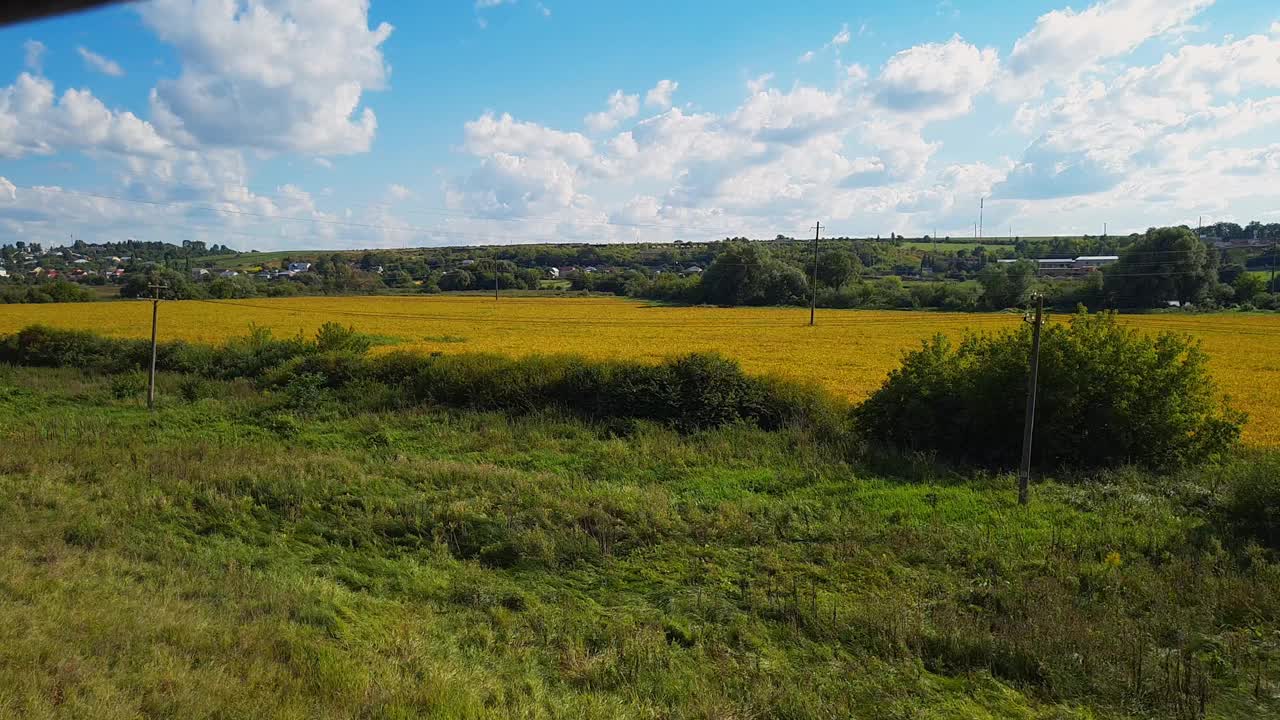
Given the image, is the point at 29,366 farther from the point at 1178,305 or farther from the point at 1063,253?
the point at 1063,253

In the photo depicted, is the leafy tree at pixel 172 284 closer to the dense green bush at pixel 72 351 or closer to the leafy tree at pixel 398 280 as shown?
the leafy tree at pixel 398 280

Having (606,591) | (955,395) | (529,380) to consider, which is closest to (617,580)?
(606,591)

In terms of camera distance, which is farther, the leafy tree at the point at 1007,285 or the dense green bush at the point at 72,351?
the leafy tree at the point at 1007,285

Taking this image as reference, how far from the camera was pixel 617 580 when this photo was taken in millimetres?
9859

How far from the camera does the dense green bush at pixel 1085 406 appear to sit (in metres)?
14.9

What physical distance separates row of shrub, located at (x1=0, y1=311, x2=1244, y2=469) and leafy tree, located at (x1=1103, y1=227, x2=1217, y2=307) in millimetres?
52459

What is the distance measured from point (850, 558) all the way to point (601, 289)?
100776mm

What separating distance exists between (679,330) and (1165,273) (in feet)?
157

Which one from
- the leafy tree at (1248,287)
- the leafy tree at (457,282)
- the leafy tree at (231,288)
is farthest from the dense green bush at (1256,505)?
the leafy tree at (457,282)

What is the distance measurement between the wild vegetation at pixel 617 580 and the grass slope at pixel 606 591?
0.04m

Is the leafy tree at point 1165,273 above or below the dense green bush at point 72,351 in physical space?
above

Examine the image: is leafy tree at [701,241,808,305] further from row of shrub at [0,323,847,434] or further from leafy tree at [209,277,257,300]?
row of shrub at [0,323,847,434]

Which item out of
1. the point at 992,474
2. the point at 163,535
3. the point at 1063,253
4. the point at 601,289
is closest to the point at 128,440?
the point at 163,535

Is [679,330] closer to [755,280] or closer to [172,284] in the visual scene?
[755,280]
